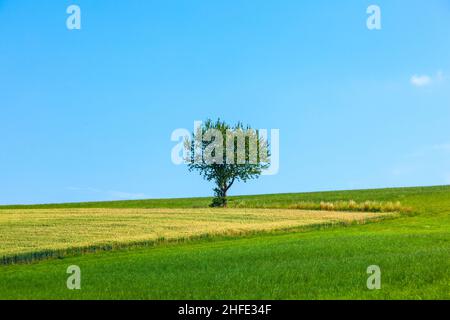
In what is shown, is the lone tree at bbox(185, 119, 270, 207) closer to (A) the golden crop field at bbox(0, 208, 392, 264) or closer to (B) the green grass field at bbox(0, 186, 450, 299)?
(A) the golden crop field at bbox(0, 208, 392, 264)

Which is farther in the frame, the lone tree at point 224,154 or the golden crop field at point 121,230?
the lone tree at point 224,154

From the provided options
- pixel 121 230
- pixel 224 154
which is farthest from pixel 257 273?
pixel 224 154

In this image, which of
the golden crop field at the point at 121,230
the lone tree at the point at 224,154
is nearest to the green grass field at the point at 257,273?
the golden crop field at the point at 121,230

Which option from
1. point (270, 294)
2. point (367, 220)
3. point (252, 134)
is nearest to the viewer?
point (270, 294)

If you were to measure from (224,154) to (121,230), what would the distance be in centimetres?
3714

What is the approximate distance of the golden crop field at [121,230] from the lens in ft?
107

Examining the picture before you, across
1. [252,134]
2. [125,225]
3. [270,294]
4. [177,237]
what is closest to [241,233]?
[177,237]

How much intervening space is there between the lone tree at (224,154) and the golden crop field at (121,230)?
20570 mm

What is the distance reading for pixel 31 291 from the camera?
61.7ft

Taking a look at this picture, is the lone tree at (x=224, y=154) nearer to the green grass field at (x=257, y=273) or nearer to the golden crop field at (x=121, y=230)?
the golden crop field at (x=121, y=230)

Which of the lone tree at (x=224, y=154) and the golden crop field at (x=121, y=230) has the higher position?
the lone tree at (x=224, y=154)

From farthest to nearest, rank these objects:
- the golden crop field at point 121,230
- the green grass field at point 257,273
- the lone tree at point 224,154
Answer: the lone tree at point 224,154, the golden crop field at point 121,230, the green grass field at point 257,273
